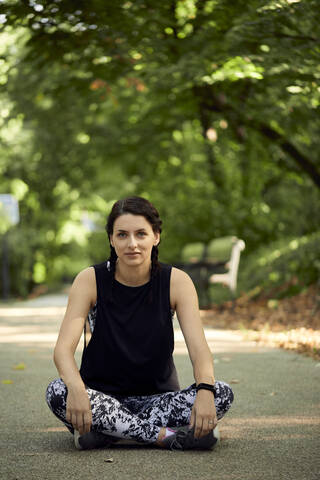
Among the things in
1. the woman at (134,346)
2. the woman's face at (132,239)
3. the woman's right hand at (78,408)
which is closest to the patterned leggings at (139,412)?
the woman at (134,346)

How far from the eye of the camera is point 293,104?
1056 cm

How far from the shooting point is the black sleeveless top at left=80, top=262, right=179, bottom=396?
3811mm

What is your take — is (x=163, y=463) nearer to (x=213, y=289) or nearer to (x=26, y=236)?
(x=213, y=289)

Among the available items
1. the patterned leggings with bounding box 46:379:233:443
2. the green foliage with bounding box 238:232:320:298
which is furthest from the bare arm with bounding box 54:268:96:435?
the green foliage with bounding box 238:232:320:298

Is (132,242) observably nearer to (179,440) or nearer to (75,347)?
(75,347)

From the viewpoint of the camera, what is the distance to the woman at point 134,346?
3.69m

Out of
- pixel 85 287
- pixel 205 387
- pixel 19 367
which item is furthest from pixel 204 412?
pixel 19 367

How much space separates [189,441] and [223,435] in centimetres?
50

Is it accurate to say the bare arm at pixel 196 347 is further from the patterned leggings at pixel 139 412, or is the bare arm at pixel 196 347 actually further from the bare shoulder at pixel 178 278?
the patterned leggings at pixel 139 412

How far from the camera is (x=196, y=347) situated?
3.71 meters

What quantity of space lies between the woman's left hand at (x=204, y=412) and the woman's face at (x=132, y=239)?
2.58 feet

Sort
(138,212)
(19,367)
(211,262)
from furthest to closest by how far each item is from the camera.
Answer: (211,262) → (19,367) → (138,212)

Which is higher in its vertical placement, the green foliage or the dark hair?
the dark hair

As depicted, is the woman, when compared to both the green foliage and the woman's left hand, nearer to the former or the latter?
the woman's left hand
